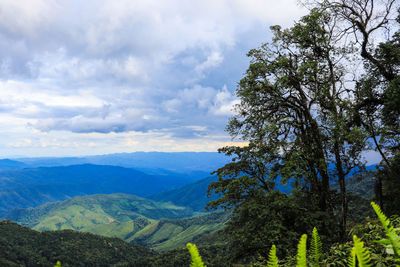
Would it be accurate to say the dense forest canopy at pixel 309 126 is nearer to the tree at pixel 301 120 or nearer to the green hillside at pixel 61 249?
the tree at pixel 301 120

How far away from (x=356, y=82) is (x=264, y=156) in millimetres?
8145

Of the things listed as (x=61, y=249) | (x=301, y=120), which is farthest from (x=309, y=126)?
(x=61, y=249)

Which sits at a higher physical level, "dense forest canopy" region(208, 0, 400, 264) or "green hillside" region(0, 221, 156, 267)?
"dense forest canopy" region(208, 0, 400, 264)

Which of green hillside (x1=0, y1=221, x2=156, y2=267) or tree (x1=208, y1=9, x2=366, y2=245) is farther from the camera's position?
green hillside (x1=0, y1=221, x2=156, y2=267)

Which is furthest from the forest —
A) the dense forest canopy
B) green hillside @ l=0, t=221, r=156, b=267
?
green hillside @ l=0, t=221, r=156, b=267

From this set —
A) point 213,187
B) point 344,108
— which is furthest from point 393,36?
point 213,187

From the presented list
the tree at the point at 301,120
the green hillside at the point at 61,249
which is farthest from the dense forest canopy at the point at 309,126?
the green hillside at the point at 61,249

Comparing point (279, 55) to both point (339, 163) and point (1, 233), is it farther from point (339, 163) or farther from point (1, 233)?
point (1, 233)

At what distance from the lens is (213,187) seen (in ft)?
55.9

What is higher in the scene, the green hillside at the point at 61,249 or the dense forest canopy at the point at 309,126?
the dense forest canopy at the point at 309,126

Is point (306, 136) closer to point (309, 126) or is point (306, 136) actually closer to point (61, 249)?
point (309, 126)

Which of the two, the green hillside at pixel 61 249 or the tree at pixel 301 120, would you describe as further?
the green hillside at pixel 61 249

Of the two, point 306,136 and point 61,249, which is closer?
point 306,136

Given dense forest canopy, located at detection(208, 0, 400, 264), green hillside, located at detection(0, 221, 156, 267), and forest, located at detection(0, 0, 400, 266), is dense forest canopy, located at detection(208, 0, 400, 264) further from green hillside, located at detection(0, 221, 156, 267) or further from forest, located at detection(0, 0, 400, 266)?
green hillside, located at detection(0, 221, 156, 267)
